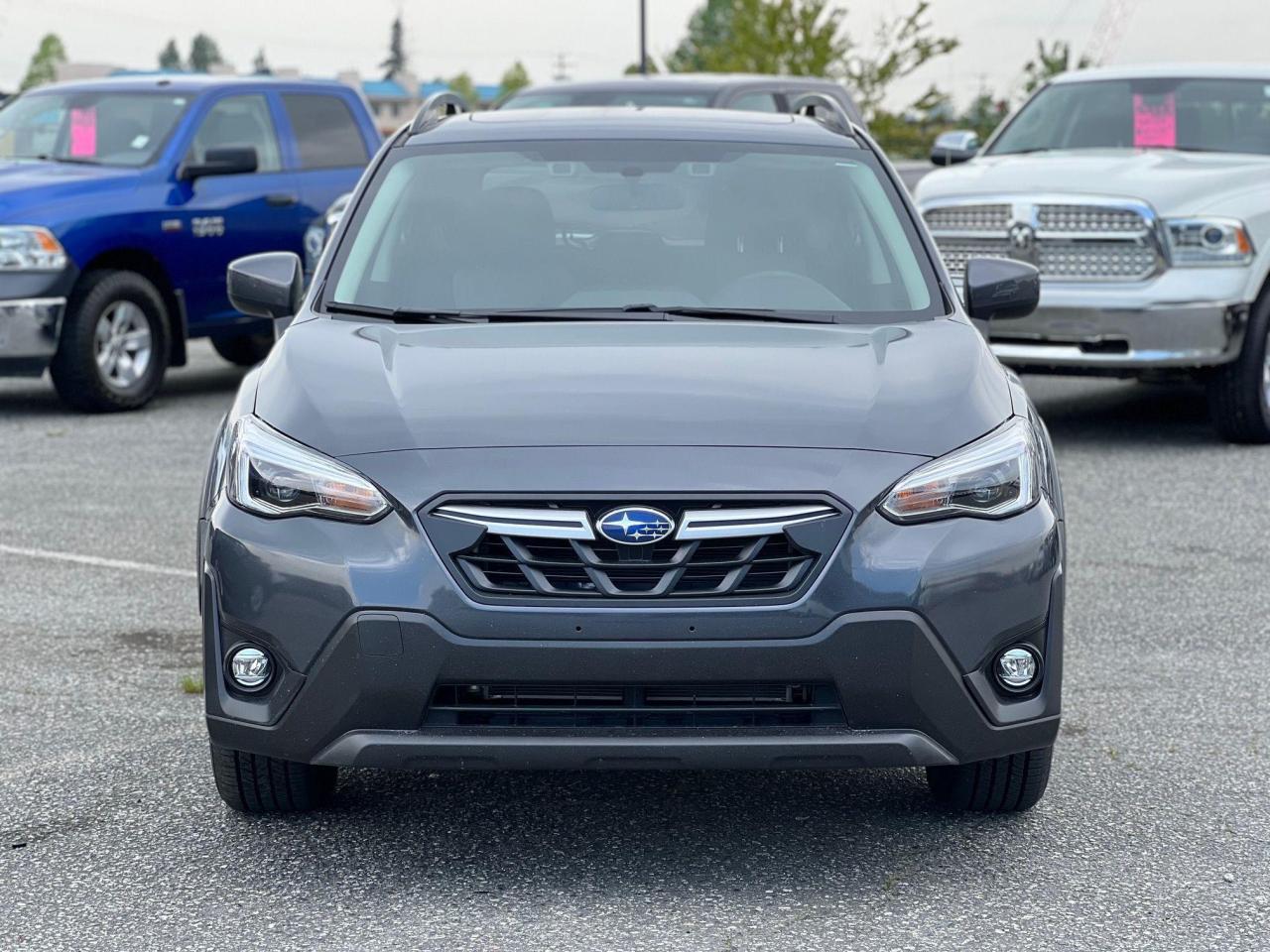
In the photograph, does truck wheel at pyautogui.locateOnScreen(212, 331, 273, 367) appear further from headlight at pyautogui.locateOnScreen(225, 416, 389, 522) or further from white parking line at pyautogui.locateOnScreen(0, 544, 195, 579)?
headlight at pyautogui.locateOnScreen(225, 416, 389, 522)

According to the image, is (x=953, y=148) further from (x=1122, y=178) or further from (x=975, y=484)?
(x=975, y=484)

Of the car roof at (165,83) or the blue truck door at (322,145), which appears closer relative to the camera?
the car roof at (165,83)

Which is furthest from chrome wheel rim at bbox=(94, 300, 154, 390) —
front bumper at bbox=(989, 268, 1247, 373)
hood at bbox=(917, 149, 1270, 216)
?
front bumper at bbox=(989, 268, 1247, 373)

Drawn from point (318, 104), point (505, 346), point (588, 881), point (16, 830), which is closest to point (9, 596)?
point (16, 830)

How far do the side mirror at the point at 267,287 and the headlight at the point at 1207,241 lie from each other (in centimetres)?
575

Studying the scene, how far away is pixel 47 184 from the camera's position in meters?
10.8

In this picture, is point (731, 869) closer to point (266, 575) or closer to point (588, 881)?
point (588, 881)

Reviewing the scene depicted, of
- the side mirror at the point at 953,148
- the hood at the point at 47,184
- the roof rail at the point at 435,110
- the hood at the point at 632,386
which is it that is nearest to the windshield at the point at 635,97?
the side mirror at the point at 953,148

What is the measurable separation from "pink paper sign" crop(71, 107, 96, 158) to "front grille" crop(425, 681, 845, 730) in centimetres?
890

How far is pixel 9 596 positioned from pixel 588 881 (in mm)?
3348

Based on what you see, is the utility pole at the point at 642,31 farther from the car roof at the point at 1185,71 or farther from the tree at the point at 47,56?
the tree at the point at 47,56

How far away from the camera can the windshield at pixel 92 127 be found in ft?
38.3

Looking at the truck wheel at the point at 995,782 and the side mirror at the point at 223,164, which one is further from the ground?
the side mirror at the point at 223,164

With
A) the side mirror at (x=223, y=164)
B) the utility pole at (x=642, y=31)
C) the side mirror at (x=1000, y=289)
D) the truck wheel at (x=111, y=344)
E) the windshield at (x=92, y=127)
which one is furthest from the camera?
the utility pole at (x=642, y=31)
